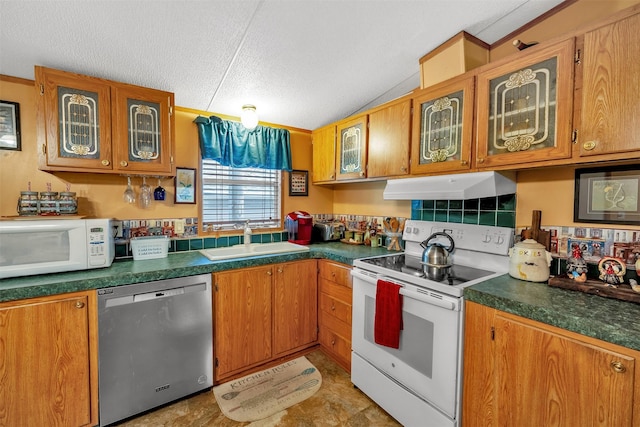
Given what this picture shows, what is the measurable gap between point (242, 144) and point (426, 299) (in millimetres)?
2143

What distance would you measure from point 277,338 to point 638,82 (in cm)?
261

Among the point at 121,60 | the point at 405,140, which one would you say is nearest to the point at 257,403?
the point at 405,140

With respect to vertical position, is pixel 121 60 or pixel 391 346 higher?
pixel 121 60

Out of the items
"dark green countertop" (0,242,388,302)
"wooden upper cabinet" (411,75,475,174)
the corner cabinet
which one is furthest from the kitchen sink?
"wooden upper cabinet" (411,75,475,174)

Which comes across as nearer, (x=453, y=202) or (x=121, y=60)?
(x=121, y=60)

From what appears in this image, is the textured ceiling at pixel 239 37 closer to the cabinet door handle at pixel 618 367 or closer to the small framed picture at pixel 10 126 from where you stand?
the small framed picture at pixel 10 126

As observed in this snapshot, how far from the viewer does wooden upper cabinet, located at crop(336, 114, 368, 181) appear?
8.19ft

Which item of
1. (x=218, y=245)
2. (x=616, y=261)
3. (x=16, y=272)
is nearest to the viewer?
(x=616, y=261)

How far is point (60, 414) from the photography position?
1543mm

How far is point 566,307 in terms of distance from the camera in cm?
119

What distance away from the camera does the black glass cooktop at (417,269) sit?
1686 mm

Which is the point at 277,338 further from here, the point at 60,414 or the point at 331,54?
the point at 331,54

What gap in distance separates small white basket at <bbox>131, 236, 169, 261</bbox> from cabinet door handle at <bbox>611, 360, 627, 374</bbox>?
2.61 metres

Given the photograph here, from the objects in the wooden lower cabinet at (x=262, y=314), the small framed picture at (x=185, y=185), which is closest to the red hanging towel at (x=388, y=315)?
the wooden lower cabinet at (x=262, y=314)
